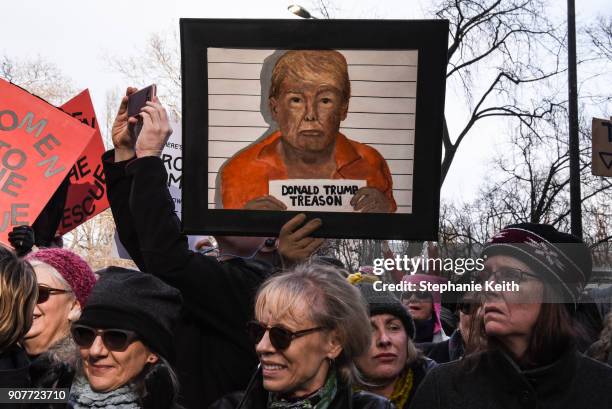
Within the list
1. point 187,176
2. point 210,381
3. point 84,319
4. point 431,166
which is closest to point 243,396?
point 210,381

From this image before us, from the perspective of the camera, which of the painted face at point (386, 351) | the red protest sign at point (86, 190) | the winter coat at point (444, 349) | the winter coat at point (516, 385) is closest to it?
the winter coat at point (516, 385)

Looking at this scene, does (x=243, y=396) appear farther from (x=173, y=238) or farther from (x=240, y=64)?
(x=240, y=64)

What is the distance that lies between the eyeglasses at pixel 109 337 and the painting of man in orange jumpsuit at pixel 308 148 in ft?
1.81

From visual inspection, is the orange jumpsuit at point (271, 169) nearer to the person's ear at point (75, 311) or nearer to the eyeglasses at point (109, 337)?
the eyeglasses at point (109, 337)

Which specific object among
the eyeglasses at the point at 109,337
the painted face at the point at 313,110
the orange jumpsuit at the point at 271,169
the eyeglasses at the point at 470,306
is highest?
the painted face at the point at 313,110

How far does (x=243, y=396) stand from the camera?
9.33 feet

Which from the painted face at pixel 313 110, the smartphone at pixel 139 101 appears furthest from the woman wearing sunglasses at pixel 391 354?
the smartphone at pixel 139 101

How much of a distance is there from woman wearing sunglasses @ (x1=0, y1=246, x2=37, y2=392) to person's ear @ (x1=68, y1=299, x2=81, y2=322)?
44 centimetres

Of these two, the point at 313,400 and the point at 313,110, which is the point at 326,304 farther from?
the point at 313,110

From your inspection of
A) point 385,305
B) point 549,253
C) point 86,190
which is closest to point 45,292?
point 385,305

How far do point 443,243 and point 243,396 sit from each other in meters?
5.43

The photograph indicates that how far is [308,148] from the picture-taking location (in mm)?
2965

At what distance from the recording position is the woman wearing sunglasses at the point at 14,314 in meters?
2.95

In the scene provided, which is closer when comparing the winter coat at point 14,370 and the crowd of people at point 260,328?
the crowd of people at point 260,328
